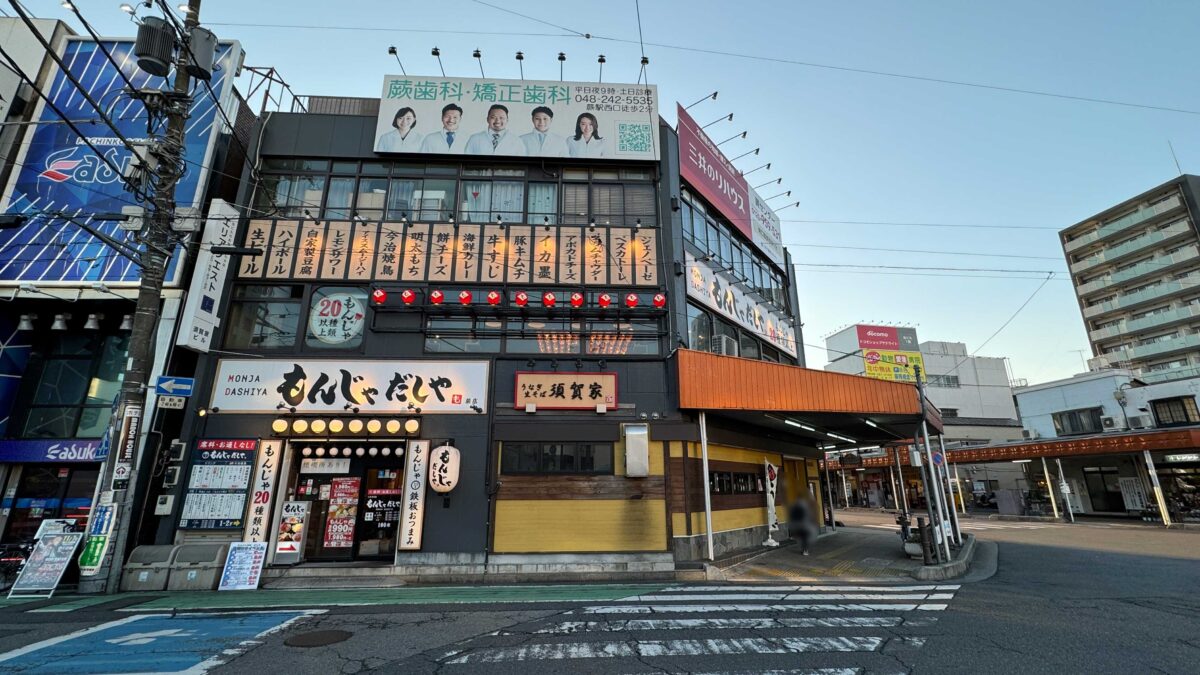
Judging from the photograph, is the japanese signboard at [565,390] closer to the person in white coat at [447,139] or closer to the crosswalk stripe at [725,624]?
the crosswalk stripe at [725,624]

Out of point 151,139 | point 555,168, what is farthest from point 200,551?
point 555,168

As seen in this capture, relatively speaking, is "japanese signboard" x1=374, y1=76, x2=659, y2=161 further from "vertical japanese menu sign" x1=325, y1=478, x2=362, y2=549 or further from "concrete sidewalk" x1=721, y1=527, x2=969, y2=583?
"concrete sidewalk" x1=721, y1=527, x2=969, y2=583

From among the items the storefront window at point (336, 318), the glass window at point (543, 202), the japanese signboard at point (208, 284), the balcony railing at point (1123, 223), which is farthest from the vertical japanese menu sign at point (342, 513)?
the balcony railing at point (1123, 223)

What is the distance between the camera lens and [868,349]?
57375mm

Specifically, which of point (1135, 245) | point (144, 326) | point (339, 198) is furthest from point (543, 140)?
point (1135, 245)

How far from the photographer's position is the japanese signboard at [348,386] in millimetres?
13914

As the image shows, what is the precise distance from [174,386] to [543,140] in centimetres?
1300

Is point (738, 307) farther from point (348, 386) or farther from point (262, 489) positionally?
point (262, 489)

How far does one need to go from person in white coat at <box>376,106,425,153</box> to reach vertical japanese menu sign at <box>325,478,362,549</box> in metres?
11.1

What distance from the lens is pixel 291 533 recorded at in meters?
13.5

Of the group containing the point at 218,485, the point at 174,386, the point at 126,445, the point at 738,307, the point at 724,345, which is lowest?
the point at 218,485

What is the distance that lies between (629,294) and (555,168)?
217 inches

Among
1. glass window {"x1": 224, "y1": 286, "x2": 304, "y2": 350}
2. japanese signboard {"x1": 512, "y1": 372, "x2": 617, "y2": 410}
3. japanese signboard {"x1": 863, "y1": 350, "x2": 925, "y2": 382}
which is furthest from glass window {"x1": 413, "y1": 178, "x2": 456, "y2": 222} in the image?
japanese signboard {"x1": 863, "y1": 350, "x2": 925, "y2": 382}

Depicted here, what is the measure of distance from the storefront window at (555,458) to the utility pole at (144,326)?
876cm
